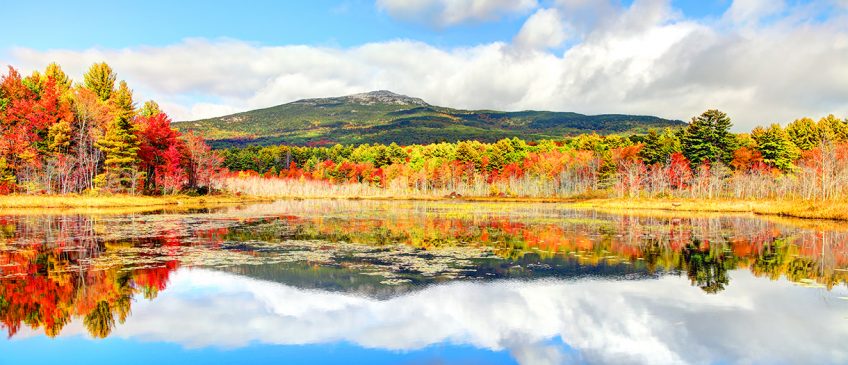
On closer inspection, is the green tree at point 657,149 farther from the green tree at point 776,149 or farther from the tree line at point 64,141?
the tree line at point 64,141

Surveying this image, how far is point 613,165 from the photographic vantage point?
86562 millimetres

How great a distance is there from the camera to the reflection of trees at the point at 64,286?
1006 cm

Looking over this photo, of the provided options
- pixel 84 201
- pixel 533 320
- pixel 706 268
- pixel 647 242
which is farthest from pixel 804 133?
pixel 84 201

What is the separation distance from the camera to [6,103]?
4950cm

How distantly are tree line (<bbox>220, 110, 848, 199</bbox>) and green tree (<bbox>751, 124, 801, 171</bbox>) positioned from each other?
13 cm

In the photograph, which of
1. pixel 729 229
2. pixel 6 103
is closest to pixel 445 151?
pixel 6 103

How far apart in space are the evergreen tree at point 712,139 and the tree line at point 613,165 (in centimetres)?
13

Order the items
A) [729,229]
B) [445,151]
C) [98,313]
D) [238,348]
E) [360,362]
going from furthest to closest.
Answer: [445,151], [729,229], [98,313], [238,348], [360,362]

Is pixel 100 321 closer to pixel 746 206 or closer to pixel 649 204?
pixel 746 206

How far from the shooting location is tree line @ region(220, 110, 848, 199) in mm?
63125

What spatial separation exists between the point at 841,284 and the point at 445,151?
109 m

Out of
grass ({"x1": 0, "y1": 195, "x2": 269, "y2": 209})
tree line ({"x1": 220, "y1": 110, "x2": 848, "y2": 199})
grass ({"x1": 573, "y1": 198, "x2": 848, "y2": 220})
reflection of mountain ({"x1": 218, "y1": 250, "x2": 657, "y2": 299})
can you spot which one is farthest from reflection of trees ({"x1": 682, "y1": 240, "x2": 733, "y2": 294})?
grass ({"x1": 0, "y1": 195, "x2": 269, "y2": 209})

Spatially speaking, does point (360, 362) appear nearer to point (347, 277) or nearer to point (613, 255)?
point (347, 277)

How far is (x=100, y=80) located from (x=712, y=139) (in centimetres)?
7681
